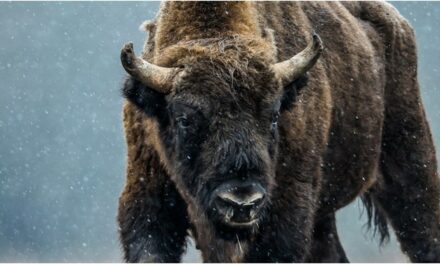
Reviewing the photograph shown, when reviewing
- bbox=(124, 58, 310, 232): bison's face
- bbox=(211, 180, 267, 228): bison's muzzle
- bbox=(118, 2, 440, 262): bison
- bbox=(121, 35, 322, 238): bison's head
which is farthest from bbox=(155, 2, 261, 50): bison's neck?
bbox=(211, 180, 267, 228): bison's muzzle

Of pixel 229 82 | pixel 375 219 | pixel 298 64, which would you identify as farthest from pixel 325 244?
pixel 229 82

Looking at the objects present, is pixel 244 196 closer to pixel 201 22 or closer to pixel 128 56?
pixel 128 56

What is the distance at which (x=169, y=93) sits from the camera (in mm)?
6438

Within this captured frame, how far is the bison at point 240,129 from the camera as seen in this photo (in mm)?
6184

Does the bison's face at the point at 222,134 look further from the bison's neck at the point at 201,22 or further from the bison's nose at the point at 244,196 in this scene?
the bison's neck at the point at 201,22

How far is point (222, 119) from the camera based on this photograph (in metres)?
6.18

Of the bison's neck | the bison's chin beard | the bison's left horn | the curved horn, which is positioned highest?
the bison's neck

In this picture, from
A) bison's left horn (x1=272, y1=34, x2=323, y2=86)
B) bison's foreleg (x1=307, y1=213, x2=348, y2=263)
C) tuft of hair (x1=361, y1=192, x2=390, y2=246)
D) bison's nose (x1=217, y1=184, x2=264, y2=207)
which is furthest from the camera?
tuft of hair (x1=361, y1=192, x2=390, y2=246)

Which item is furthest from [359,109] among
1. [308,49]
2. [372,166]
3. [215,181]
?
[215,181]

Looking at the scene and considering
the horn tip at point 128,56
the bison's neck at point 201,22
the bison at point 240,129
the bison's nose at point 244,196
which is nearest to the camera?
the bison's nose at point 244,196

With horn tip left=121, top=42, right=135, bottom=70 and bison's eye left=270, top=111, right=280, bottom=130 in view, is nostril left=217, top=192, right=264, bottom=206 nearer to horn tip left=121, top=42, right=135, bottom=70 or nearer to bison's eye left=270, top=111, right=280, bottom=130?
bison's eye left=270, top=111, right=280, bottom=130

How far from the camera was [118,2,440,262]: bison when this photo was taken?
20.3 feet

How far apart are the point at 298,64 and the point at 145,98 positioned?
0.86m

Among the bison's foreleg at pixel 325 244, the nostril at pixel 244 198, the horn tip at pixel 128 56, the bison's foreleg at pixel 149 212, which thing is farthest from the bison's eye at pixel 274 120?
the bison's foreleg at pixel 325 244
